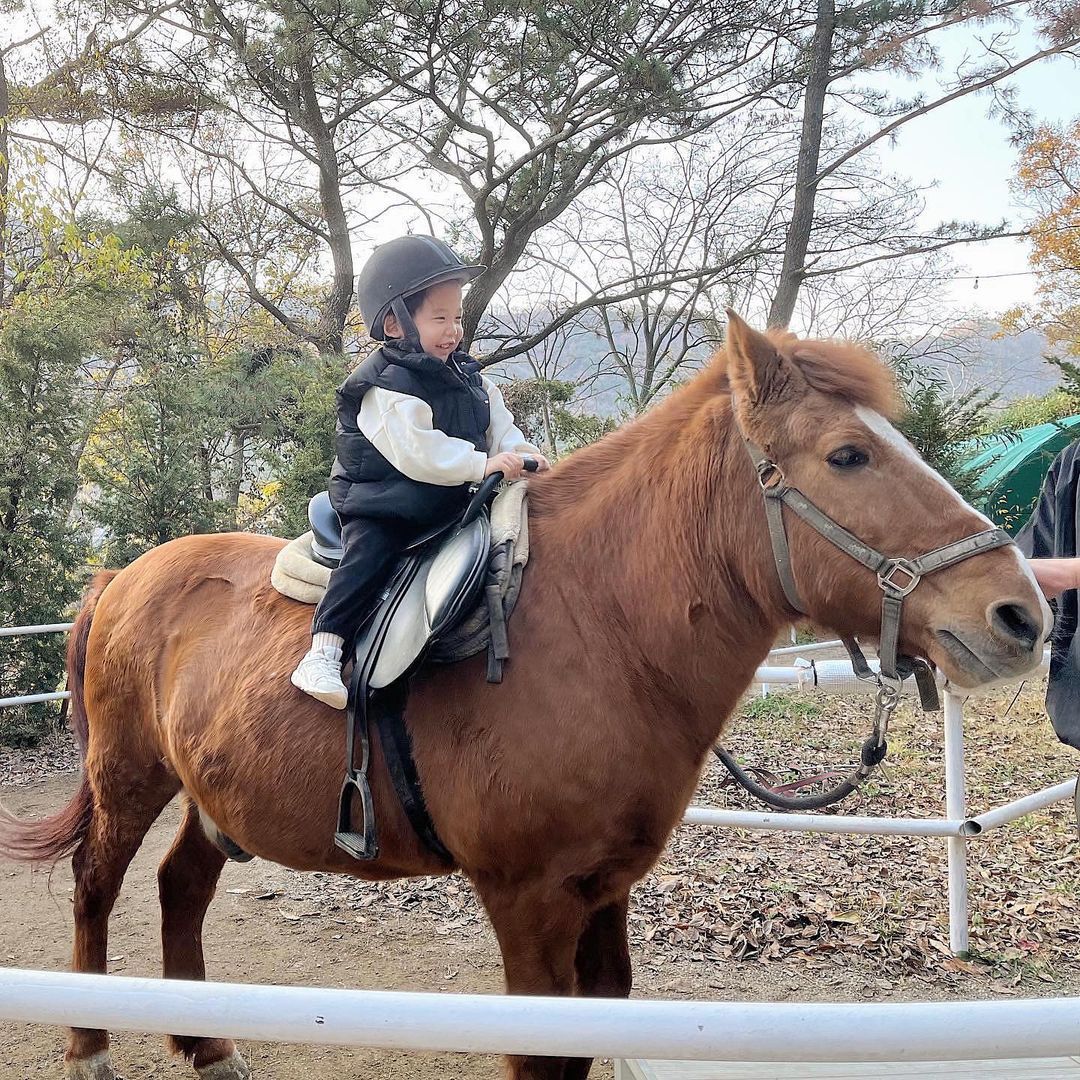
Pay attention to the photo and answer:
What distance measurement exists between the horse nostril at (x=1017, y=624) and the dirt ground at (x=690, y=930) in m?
2.51

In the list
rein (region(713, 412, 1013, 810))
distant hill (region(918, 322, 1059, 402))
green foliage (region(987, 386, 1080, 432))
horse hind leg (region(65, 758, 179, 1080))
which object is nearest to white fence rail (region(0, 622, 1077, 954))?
rein (region(713, 412, 1013, 810))

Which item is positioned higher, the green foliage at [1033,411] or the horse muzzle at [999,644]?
the green foliage at [1033,411]

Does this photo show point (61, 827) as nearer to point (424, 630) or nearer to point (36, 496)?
point (424, 630)

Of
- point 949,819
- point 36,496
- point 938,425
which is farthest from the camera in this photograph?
point 938,425

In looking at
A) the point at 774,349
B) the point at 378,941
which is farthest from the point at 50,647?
the point at 774,349

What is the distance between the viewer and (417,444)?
2.34m

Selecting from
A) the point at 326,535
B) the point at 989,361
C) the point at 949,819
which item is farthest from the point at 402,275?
the point at 989,361

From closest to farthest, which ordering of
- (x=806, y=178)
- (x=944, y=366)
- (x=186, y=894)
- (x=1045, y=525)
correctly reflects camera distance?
(x=1045, y=525) < (x=186, y=894) < (x=806, y=178) < (x=944, y=366)

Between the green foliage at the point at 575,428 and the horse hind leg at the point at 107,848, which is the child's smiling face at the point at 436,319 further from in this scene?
the green foliage at the point at 575,428

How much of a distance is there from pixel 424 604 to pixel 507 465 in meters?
0.46

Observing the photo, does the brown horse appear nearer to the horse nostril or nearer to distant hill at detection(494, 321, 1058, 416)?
the horse nostril

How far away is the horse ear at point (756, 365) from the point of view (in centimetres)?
202

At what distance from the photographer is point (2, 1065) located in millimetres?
3297

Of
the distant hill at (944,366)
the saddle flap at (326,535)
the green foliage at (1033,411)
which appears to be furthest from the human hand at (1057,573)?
the green foliage at (1033,411)
